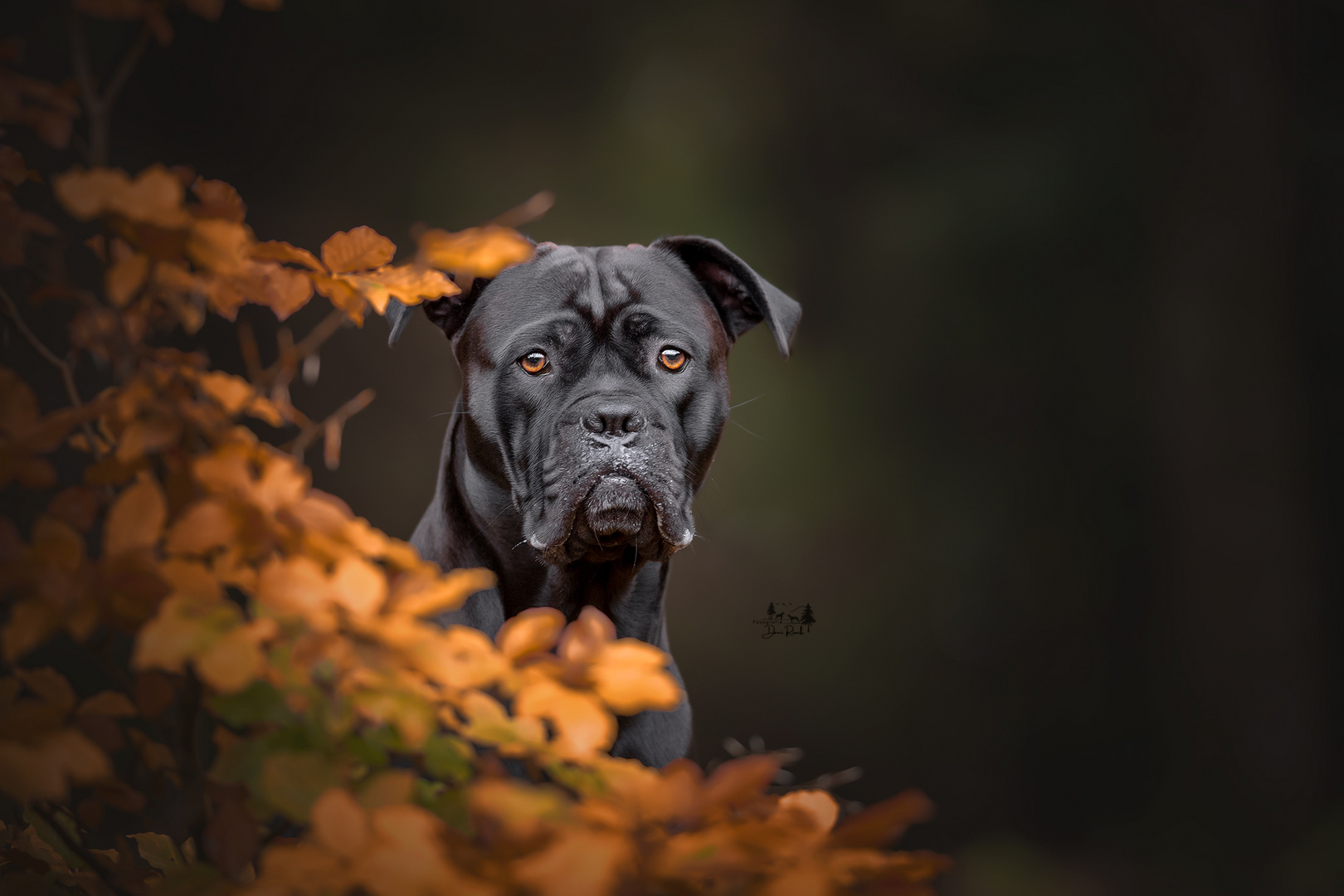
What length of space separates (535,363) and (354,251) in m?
1.22

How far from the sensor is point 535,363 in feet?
8.91

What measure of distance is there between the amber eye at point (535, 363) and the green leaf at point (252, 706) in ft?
5.50

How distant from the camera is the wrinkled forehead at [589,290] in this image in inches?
109

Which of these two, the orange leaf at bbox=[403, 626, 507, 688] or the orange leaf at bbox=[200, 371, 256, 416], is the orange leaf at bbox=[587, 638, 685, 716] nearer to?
the orange leaf at bbox=[403, 626, 507, 688]

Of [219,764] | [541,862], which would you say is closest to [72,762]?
[219,764]

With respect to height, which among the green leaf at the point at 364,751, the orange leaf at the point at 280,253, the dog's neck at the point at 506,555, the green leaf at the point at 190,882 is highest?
the dog's neck at the point at 506,555

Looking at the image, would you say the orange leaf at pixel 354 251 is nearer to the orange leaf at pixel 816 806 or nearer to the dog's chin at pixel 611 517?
the orange leaf at pixel 816 806

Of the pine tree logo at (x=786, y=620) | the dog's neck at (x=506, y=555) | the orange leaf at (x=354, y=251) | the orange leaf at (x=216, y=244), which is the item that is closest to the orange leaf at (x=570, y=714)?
the orange leaf at (x=216, y=244)

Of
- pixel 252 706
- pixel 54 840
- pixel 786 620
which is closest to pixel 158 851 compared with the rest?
pixel 54 840

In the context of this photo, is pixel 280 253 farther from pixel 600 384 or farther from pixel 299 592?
pixel 600 384

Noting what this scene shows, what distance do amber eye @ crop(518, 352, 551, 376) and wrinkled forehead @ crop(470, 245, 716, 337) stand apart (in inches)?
3.8

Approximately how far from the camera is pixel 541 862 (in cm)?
89

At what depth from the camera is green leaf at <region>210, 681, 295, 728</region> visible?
3.53 feet

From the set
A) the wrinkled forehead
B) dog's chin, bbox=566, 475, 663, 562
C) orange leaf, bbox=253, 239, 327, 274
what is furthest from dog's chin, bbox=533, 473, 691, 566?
orange leaf, bbox=253, 239, 327, 274
